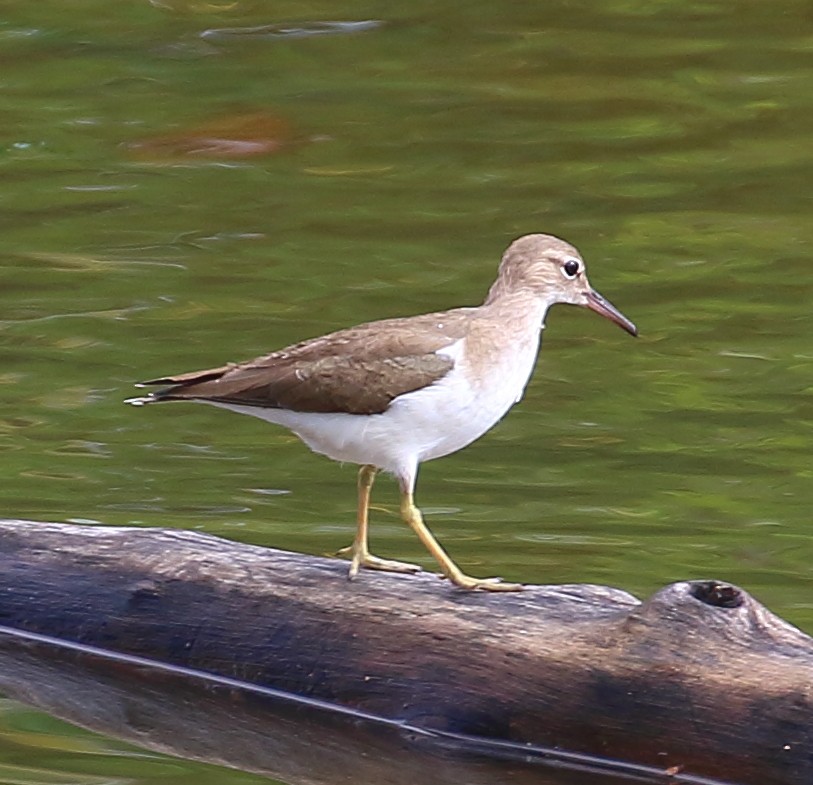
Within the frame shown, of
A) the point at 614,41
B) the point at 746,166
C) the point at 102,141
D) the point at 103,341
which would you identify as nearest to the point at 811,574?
the point at 103,341

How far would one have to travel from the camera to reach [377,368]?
5832 millimetres

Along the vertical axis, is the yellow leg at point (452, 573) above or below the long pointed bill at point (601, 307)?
below

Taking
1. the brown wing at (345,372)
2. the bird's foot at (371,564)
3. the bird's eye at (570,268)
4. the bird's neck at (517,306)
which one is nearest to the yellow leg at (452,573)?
the bird's foot at (371,564)

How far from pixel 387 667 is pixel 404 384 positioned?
2.49 ft

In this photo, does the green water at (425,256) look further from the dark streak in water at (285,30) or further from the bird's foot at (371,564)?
the bird's foot at (371,564)

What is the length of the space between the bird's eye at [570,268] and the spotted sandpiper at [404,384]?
0.23ft

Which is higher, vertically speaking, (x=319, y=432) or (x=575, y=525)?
(x=319, y=432)

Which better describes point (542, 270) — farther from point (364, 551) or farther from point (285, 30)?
point (285, 30)

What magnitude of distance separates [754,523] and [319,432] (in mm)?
2491

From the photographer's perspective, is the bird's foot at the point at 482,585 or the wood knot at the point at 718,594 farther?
the bird's foot at the point at 482,585

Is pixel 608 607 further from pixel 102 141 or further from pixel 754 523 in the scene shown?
pixel 102 141

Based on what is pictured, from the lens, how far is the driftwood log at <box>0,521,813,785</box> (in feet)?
17.0

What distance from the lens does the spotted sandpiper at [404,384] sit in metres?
5.77

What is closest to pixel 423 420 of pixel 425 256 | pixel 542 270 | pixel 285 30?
pixel 542 270
